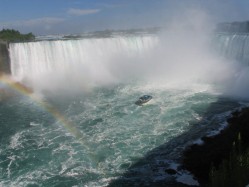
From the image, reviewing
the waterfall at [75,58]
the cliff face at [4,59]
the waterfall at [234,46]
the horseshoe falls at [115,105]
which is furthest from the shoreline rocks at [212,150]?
the cliff face at [4,59]

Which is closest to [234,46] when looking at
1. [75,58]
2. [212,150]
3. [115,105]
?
[115,105]

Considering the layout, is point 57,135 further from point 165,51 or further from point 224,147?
point 165,51

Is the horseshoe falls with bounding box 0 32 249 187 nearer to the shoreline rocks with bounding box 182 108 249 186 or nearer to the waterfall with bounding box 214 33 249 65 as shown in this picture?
the waterfall with bounding box 214 33 249 65

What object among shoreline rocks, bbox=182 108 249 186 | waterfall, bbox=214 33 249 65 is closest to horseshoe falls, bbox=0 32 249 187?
waterfall, bbox=214 33 249 65

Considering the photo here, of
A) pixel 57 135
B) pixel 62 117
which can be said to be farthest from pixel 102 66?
pixel 57 135

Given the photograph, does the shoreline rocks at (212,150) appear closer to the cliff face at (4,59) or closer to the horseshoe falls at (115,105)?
the horseshoe falls at (115,105)

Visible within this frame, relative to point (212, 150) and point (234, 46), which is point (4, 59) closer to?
point (234, 46)
